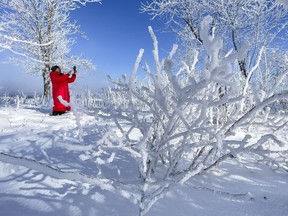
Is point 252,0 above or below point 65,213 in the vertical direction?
above

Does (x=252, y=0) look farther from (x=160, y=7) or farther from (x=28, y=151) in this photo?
(x=28, y=151)

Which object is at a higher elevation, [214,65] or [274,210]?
[214,65]

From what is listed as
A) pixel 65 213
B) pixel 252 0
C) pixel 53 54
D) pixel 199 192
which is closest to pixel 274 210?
pixel 199 192

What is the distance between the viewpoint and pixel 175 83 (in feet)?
2.89

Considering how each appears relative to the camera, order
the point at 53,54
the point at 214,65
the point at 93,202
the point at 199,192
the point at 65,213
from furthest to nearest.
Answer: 1. the point at 53,54
2. the point at 199,192
3. the point at 93,202
4. the point at 65,213
5. the point at 214,65

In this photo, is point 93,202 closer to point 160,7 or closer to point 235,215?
point 235,215

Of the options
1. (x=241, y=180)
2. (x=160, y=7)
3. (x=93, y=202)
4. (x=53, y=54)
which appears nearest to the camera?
(x=93, y=202)

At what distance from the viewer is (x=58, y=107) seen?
22.4 ft

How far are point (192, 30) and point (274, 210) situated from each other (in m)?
8.92

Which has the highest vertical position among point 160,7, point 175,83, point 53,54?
point 160,7

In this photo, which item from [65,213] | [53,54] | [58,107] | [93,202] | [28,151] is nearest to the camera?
[65,213]

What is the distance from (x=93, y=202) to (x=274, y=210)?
0.87 metres

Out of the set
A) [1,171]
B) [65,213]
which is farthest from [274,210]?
[1,171]

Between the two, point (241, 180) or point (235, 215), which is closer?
point (235, 215)
